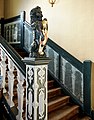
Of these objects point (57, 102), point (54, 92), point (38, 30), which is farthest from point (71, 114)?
point (38, 30)

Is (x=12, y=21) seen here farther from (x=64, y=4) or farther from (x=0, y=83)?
(x=0, y=83)

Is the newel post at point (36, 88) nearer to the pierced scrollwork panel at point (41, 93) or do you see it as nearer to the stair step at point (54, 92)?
the pierced scrollwork panel at point (41, 93)

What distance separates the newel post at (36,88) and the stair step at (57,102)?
0.98m

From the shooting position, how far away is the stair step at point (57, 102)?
3.09 meters

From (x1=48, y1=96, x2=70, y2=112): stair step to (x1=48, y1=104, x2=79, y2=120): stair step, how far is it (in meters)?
0.07

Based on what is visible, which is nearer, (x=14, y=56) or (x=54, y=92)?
(x=14, y=56)

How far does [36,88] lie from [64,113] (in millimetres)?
1231

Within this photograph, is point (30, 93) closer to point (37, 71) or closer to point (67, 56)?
point (37, 71)

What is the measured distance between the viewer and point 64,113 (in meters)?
3.05

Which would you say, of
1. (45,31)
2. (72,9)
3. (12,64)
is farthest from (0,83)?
(72,9)

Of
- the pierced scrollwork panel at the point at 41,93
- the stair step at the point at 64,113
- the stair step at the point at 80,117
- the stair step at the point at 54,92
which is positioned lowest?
the stair step at the point at 80,117

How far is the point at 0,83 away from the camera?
261 centimetres

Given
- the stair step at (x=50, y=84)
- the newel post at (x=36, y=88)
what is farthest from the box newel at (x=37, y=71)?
the stair step at (x=50, y=84)

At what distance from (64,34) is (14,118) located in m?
2.34
